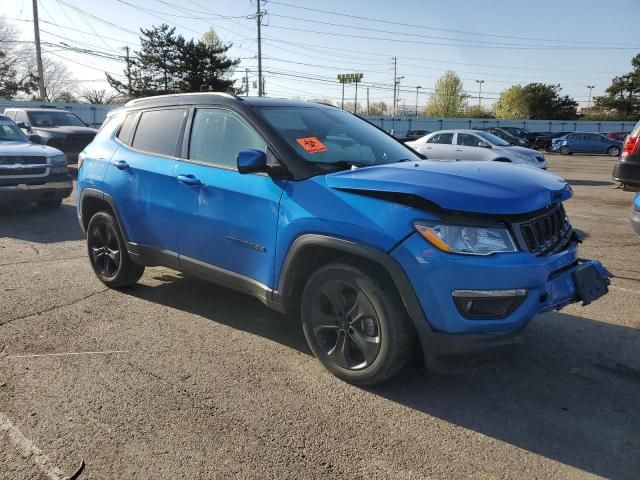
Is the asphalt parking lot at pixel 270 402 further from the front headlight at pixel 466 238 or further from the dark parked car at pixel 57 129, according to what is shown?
the dark parked car at pixel 57 129

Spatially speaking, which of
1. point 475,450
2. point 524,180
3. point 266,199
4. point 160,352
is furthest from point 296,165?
point 475,450

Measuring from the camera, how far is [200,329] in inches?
167

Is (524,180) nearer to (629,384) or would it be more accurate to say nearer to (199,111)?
(629,384)

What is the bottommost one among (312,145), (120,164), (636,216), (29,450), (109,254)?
(29,450)

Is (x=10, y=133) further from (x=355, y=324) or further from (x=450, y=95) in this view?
(x=450, y=95)

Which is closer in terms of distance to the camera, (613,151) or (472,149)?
(472,149)

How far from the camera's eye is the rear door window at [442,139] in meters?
15.1

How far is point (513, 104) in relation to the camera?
83.9m

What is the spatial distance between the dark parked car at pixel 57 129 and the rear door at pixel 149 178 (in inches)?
412

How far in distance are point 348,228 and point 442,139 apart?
12986 mm

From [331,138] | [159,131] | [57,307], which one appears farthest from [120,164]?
[331,138]

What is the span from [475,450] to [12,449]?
7.66 feet

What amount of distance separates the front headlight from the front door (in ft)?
3.51

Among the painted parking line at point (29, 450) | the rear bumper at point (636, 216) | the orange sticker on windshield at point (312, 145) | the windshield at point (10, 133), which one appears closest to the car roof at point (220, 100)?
the orange sticker on windshield at point (312, 145)
